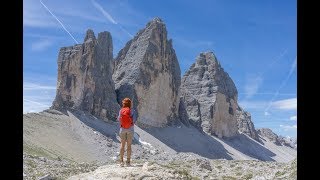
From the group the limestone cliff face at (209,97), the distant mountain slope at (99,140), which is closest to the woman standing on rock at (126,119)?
the distant mountain slope at (99,140)

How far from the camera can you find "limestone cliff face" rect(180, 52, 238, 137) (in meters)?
153

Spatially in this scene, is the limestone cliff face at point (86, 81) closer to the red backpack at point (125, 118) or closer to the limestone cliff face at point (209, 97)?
the limestone cliff face at point (209, 97)

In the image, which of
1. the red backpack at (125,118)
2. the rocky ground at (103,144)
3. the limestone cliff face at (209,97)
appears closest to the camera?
the red backpack at (125,118)

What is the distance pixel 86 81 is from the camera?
113 metres

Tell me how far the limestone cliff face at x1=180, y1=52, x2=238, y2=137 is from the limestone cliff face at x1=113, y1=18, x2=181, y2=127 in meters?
10.4

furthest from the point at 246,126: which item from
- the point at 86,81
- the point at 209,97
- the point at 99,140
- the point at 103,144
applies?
the point at 103,144

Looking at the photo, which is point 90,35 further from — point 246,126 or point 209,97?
point 246,126

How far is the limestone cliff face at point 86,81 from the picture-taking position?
109m

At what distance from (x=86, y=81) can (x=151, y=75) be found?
2438 cm

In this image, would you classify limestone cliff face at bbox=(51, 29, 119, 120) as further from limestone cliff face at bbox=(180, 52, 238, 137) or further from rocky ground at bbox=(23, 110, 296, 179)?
limestone cliff face at bbox=(180, 52, 238, 137)

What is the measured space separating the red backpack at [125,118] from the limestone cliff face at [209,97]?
427 ft

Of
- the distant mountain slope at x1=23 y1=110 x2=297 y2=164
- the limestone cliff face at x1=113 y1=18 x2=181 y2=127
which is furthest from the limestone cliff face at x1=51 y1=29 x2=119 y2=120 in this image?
the limestone cliff face at x1=113 y1=18 x2=181 y2=127
